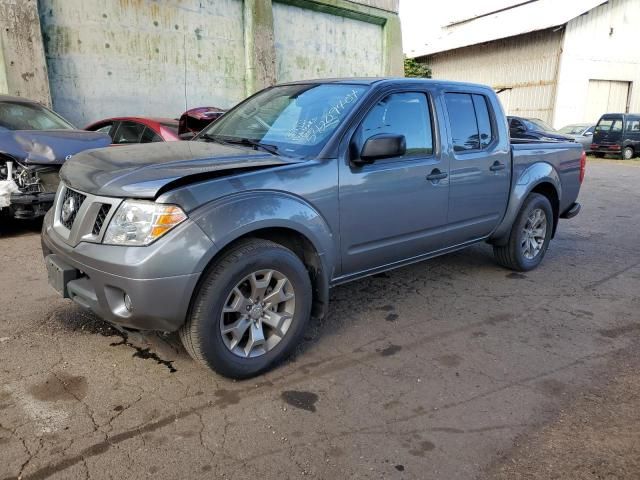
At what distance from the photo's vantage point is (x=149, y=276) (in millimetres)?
2729

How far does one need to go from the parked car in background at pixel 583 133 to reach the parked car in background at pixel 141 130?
18354mm

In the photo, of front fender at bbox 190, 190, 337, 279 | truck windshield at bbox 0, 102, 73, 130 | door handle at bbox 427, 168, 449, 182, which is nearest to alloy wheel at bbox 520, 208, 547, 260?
door handle at bbox 427, 168, 449, 182

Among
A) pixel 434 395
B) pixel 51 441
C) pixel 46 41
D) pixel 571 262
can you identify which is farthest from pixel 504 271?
pixel 46 41

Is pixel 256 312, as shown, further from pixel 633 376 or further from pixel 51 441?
pixel 633 376

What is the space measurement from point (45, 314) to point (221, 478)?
238 cm

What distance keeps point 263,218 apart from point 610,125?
21118mm

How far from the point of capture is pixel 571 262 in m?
5.92

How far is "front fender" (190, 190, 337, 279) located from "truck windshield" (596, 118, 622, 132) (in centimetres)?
2040

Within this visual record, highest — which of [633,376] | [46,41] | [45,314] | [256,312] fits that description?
[46,41]

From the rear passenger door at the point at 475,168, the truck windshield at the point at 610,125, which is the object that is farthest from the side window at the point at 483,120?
the truck windshield at the point at 610,125

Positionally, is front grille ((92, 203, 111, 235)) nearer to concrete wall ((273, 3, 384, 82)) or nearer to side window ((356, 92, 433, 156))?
side window ((356, 92, 433, 156))

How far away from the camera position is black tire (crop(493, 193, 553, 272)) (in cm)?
519

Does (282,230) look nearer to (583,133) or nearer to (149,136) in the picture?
(149,136)

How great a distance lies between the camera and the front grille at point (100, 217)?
115 inches
